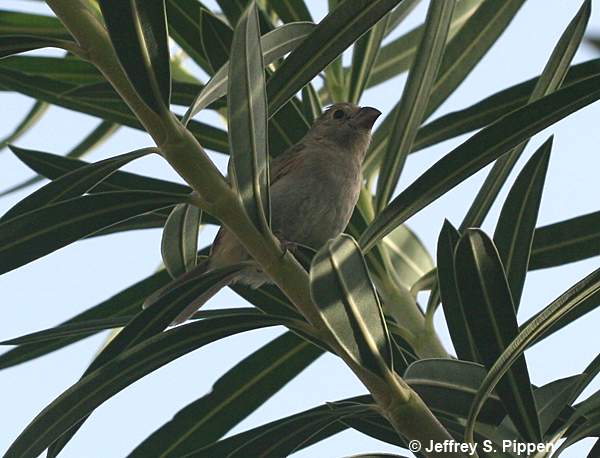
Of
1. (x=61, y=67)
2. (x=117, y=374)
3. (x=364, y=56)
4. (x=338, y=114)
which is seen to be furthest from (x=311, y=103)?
(x=117, y=374)

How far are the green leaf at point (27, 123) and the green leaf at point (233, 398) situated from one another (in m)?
1.26

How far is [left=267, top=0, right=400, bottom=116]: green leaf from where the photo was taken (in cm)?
171

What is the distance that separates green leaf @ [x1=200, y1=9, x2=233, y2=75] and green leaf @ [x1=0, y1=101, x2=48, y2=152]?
3.68 ft

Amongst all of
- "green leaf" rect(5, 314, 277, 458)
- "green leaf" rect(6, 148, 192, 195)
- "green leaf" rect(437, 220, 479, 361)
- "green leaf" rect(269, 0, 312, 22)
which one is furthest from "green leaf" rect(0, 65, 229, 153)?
"green leaf" rect(437, 220, 479, 361)

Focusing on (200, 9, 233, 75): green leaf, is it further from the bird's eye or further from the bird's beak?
the bird's beak

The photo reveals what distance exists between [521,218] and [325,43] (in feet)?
1.89

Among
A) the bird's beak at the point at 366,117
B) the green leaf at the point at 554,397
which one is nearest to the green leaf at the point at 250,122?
the green leaf at the point at 554,397

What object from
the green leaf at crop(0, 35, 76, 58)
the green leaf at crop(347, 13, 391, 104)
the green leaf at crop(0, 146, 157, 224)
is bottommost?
the green leaf at crop(0, 146, 157, 224)

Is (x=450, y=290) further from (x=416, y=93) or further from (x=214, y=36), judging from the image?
(x=214, y=36)

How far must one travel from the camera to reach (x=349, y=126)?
11.3 ft

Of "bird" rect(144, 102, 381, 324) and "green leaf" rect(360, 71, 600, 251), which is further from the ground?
"bird" rect(144, 102, 381, 324)

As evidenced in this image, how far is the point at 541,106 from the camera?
169cm

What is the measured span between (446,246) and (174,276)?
549mm

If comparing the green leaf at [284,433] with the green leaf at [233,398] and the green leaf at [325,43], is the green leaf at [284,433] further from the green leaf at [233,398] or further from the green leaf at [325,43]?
the green leaf at [325,43]
